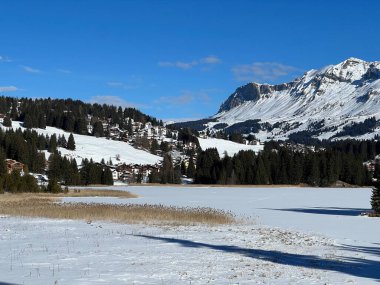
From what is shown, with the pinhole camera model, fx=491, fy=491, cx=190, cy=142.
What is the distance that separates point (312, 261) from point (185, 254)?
17.5 feet

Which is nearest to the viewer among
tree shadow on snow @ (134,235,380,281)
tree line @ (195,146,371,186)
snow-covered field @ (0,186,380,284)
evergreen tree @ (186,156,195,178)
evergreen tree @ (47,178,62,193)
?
snow-covered field @ (0,186,380,284)

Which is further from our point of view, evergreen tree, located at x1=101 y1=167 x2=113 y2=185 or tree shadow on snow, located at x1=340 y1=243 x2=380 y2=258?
evergreen tree, located at x1=101 y1=167 x2=113 y2=185

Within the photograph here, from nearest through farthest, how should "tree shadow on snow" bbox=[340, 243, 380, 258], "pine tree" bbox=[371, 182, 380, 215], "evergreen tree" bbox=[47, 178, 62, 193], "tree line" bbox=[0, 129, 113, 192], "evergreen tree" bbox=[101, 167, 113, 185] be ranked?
"tree shadow on snow" bbox=[340, 243, 380, 258], "pine tree" bbox=[371, 182, 380, 215], "evergreen tree" bbox=[47, 178, 62, 193], "tree line" bbox=[0, 129, 113, 192], "evergreen tree" bbox=[101, 167, 113, 185]

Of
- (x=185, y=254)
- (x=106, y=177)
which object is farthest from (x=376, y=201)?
(x=106, y=177)

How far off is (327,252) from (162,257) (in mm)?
8031

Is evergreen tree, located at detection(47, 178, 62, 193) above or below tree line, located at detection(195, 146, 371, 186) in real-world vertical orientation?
below

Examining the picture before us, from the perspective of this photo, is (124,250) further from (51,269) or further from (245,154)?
(245,154)

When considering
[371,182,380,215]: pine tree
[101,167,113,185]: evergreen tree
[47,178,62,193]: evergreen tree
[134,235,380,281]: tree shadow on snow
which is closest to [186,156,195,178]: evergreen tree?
[101,167,113,185]: evergreen tree

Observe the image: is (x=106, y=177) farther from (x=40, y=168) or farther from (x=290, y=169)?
(x=290, y=169)

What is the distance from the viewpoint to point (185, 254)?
833 inches

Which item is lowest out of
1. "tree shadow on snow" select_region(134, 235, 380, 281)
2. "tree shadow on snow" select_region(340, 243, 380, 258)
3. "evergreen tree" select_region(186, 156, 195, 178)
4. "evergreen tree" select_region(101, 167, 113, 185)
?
"tree shadow on snow" select_region(134, 235, 380, 281)

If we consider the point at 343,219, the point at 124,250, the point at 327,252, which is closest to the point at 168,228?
the point at 124,250

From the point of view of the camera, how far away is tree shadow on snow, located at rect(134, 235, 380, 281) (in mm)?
18438

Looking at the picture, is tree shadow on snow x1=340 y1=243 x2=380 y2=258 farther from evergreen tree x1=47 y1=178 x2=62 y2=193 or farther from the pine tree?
evergreen tree x1=47 y1=178 x2=62 y2=193
